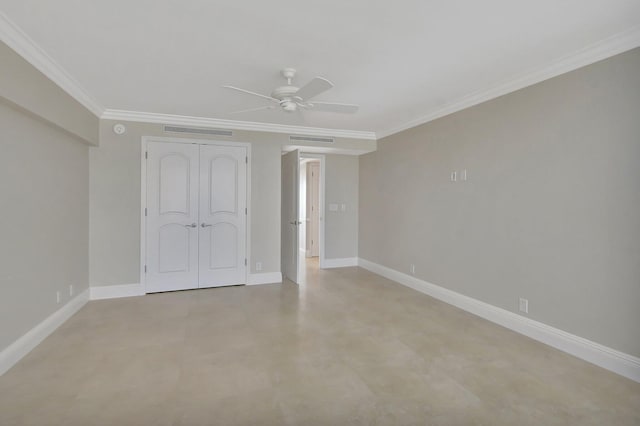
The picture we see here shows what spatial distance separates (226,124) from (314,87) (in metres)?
2.70

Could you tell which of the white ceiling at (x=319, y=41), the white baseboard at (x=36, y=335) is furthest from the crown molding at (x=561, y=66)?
the white baseboard at (x=36, y=335)

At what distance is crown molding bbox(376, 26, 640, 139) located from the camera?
8.31ft

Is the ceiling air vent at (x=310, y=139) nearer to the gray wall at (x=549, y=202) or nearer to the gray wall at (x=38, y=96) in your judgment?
the gray wall at (x=549, y=202)

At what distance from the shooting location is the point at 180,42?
2.61 meters

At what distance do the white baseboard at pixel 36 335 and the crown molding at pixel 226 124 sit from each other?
237 cm

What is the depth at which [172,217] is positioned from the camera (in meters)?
4.91

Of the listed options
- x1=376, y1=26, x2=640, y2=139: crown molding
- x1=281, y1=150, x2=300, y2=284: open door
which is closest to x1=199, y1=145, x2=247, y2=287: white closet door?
x1=281, y1=150, x2=300, y2=284: open door

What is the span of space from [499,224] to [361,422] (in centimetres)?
259

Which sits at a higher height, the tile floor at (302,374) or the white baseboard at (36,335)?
the white baseboard at (36,335)

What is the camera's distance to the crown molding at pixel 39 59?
2.37 m

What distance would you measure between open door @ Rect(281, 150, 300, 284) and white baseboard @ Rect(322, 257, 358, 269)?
1066 millimetres

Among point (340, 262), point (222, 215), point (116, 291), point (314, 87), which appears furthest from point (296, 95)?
point (340, 262)

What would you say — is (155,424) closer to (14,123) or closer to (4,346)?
(4,346)

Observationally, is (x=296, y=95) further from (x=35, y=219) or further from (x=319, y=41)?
(x=35, y=219)
